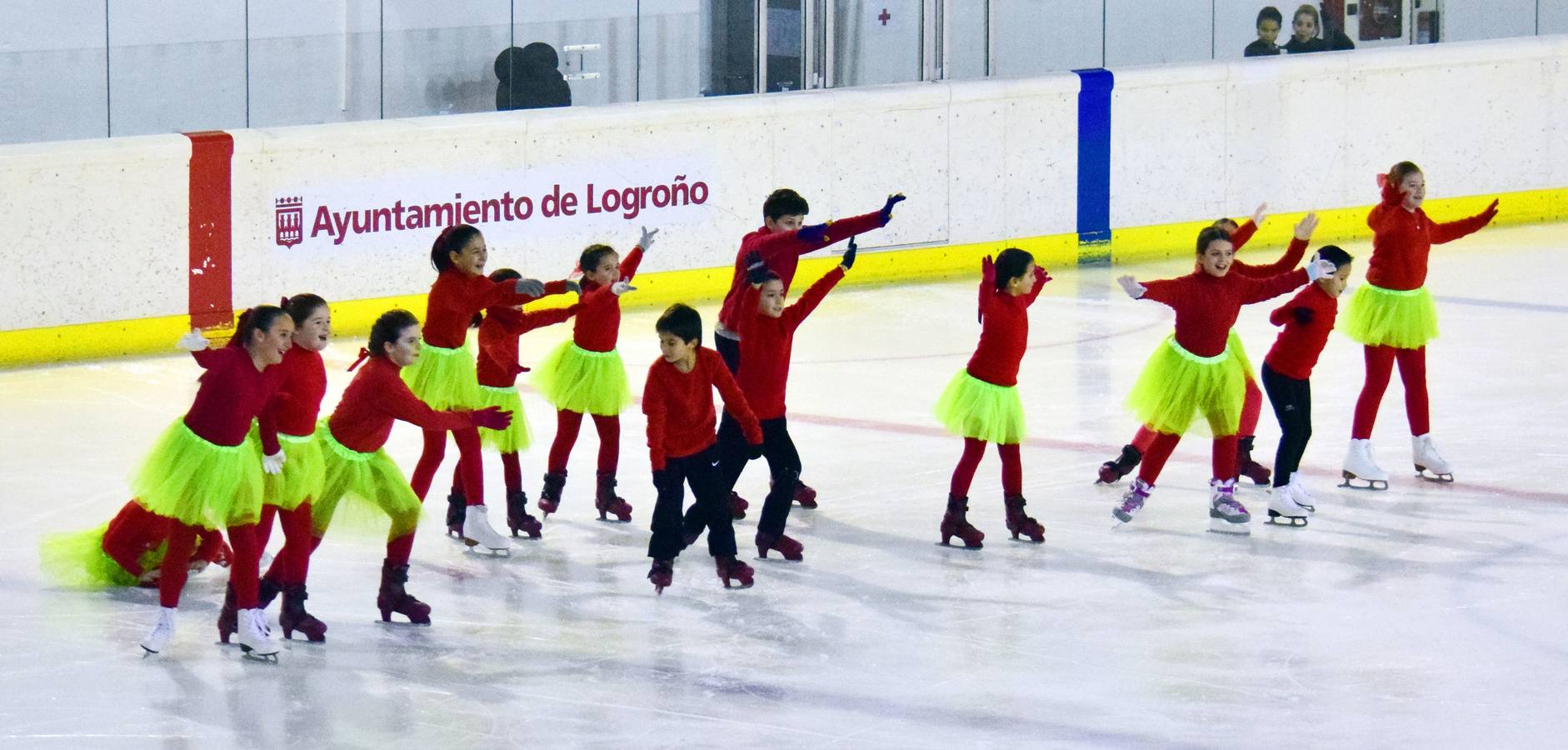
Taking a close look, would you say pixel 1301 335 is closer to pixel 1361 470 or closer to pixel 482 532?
pixel 1361 470

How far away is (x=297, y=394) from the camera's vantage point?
23.1 feet

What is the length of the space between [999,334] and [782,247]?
98 centimetres

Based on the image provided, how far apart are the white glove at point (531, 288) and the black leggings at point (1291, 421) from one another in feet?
9.44

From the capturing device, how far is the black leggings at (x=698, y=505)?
7719mm

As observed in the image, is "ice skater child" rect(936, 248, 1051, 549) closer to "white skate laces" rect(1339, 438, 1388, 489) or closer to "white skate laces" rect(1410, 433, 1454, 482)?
"white skate laces" rect(1339, 438, 1388, 489)

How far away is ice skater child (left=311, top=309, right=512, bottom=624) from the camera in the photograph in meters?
7.12

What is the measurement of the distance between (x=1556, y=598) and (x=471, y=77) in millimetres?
→ 8090

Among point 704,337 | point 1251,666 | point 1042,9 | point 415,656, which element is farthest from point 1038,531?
point 1042,9

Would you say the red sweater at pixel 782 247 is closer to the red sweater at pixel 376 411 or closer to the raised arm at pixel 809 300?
the raised arm at pixel 809 300

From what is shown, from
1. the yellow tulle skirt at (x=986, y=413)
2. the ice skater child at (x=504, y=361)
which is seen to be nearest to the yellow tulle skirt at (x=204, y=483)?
the ice skater child at (x=504, y=361)

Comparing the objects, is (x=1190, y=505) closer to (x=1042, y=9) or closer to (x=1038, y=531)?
(x=1038, y=531)

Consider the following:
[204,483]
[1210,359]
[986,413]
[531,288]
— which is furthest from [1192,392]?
[204,483]

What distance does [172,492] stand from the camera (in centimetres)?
681

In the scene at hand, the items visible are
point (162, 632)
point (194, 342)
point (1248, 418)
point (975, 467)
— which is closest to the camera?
point (194, 342)
